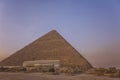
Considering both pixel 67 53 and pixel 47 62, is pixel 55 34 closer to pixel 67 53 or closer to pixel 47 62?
pixel 67 53

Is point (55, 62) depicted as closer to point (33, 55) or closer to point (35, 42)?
point (33, 55)

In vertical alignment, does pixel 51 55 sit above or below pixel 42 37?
below

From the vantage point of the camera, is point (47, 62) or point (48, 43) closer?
point (47, 62)

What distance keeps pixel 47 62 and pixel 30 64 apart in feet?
7.61

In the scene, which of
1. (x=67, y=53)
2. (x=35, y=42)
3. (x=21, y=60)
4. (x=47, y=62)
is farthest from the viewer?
(x=35, y=42)

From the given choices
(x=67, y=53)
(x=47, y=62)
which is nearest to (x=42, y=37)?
(x=67, y=53)

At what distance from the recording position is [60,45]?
35656 mm

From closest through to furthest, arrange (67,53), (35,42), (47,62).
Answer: (47,62), (67,53), (35,42)

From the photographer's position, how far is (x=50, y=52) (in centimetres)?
3581

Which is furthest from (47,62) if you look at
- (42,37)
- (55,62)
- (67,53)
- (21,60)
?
(42,37)

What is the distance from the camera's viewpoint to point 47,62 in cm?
3069

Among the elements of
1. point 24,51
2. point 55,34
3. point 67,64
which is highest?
point 55,34

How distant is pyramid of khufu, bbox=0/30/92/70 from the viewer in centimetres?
3297

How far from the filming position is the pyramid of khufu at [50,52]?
3297 centimetres
